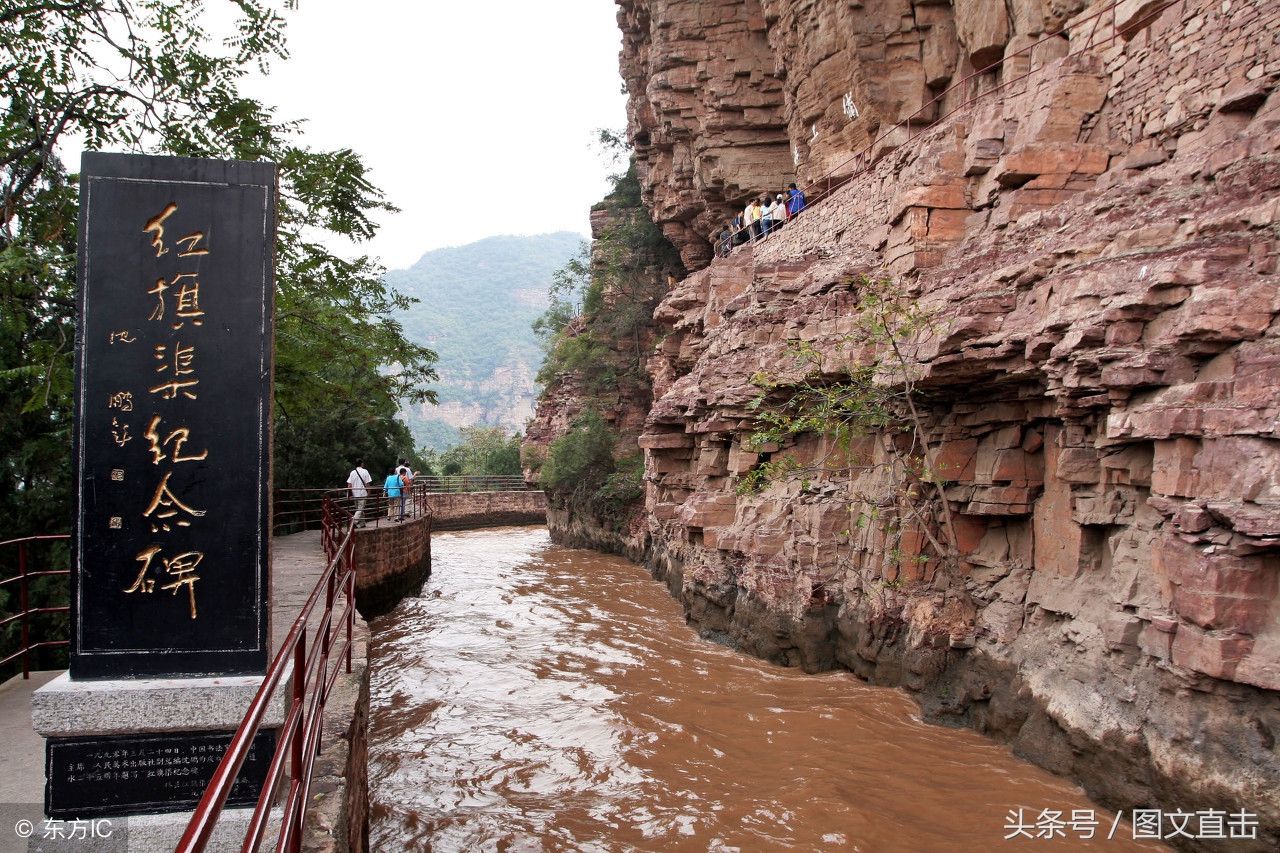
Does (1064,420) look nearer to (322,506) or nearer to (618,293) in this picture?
(322,506)

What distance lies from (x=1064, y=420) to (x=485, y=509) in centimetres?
2859

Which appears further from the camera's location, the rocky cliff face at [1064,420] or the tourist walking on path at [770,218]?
the tourist walking on path at [770,218]

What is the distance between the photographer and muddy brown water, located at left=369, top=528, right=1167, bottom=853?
223 inches

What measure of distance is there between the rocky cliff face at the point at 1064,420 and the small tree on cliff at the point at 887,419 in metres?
0.08

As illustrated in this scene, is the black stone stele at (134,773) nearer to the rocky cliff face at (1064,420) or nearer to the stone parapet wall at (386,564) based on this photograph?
the rocky cliff face at (1064,420)

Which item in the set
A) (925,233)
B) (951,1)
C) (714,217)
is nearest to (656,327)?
(714,217)

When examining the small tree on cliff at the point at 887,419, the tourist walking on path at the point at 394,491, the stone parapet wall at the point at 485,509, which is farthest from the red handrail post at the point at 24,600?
the stone parapet wall at the point at 485,509

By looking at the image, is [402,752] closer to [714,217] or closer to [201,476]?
[201,476]

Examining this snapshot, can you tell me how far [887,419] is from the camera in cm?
812

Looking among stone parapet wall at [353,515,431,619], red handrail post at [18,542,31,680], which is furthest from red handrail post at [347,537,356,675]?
stone parapet wall at [353,515,431,619]

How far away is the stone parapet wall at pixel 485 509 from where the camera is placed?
31.9 metres

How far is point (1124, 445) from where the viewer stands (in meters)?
5.93

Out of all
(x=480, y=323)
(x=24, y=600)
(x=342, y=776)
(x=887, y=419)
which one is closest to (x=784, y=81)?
(x=887, y=419)

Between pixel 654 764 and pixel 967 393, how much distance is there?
491 centimetres
